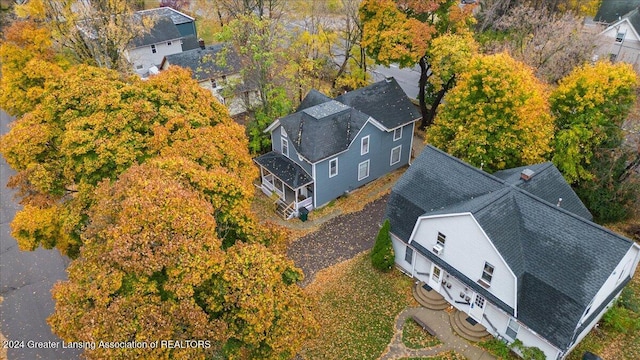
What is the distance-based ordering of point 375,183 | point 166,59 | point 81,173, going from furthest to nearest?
point 166,59
point 375,183
point 81,173

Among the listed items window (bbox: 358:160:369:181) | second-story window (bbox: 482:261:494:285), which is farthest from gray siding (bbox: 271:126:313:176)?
second-story window (bbox: 482:261:494:285)

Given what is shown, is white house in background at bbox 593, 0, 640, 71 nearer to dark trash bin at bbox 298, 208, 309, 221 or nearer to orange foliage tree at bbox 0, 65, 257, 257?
dark trash bin at bbox 298, 208, 309, 221

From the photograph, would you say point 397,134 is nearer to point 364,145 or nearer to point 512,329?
point 364,145

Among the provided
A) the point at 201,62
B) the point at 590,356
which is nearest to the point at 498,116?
the point at 590,356

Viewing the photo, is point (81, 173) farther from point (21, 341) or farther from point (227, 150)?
point (21, 341)

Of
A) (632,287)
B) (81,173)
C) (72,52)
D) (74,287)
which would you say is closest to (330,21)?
(72,52)
